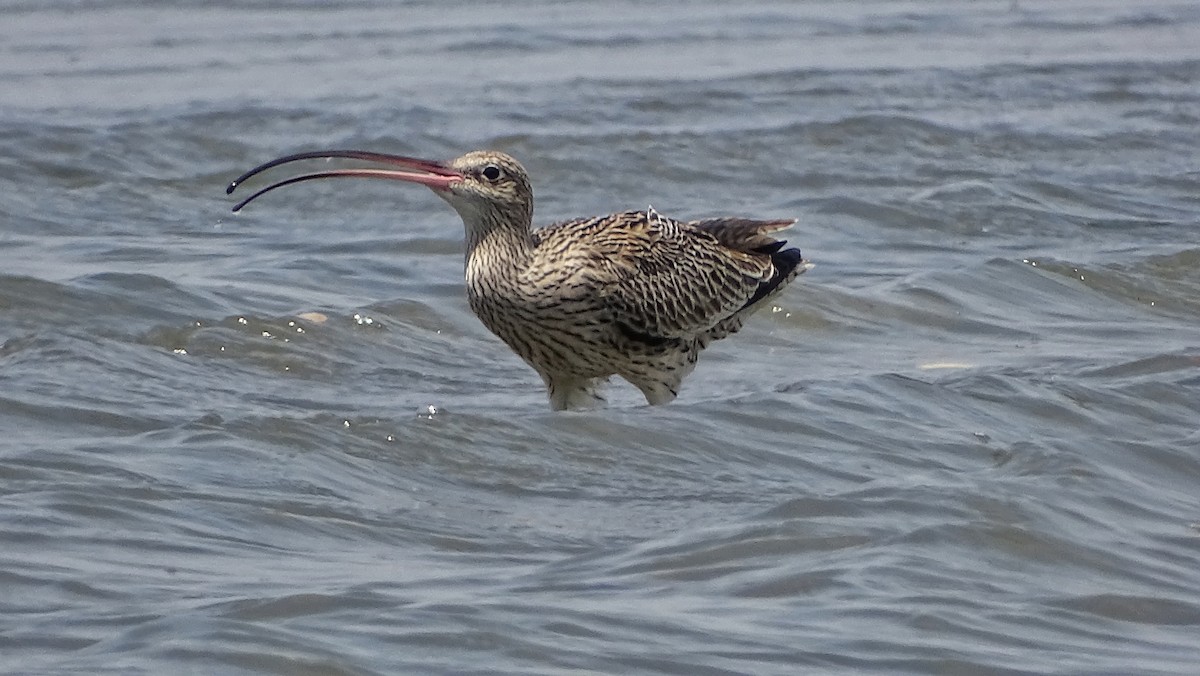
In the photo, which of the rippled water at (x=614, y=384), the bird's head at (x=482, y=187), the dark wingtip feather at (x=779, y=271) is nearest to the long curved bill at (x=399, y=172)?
the bird's head at (x=482, y=187)

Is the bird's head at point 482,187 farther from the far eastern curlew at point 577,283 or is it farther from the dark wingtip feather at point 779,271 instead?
the dark wingtip feather at point 779,271

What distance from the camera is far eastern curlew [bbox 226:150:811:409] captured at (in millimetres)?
7926

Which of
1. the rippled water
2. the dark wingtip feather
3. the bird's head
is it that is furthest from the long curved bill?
the dark wingtip feather

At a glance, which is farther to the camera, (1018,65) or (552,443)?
(1018,65)

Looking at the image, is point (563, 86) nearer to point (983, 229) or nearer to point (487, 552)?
point (983, 229)

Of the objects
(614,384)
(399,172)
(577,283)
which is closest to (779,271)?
(614,384)

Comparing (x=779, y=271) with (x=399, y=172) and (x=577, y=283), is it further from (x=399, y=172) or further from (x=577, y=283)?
(x=399, y=172)

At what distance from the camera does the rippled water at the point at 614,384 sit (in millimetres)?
5438

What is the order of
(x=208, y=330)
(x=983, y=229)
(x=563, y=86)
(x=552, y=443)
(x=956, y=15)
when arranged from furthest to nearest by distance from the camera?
1. (x=956, y=15)
2. (x=563, y=86)
3. (x=983, y=229)
4. (x=208, y=330)
5. (x=552, y=443)

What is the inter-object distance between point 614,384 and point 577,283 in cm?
158

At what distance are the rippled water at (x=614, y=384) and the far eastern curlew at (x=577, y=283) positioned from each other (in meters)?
0.26

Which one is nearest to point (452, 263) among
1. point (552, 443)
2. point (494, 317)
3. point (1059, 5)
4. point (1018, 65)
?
point (494, 317)

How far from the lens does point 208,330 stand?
8781mm

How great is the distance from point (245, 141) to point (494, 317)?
5154 millimetres
